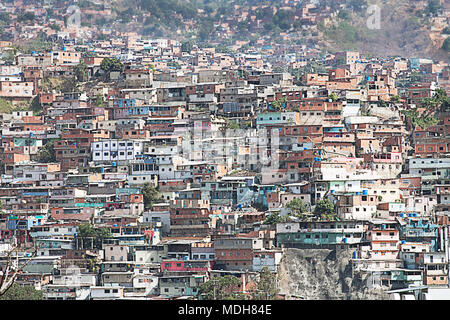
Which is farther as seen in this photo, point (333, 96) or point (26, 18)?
point (26, 18)

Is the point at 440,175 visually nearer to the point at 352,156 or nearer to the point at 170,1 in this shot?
the point at 352,156

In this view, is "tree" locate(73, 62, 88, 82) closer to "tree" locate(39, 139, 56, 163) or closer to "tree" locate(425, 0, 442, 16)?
"tree" locate(39, 139, 56, 163)

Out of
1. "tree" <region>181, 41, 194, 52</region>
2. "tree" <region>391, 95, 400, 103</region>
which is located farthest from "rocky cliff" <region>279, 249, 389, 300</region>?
"tree" <region>181, 41, 194, 52</region>

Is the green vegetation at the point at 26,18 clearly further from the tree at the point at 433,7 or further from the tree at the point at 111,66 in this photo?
the tree at the point at 433,7

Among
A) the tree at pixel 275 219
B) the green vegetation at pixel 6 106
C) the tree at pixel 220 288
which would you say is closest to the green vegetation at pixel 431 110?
the tree at pixel 275 219

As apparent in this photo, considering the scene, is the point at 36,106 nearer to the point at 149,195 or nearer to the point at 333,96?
the point at 149,195

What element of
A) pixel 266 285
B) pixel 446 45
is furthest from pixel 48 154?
pixel 446 45
